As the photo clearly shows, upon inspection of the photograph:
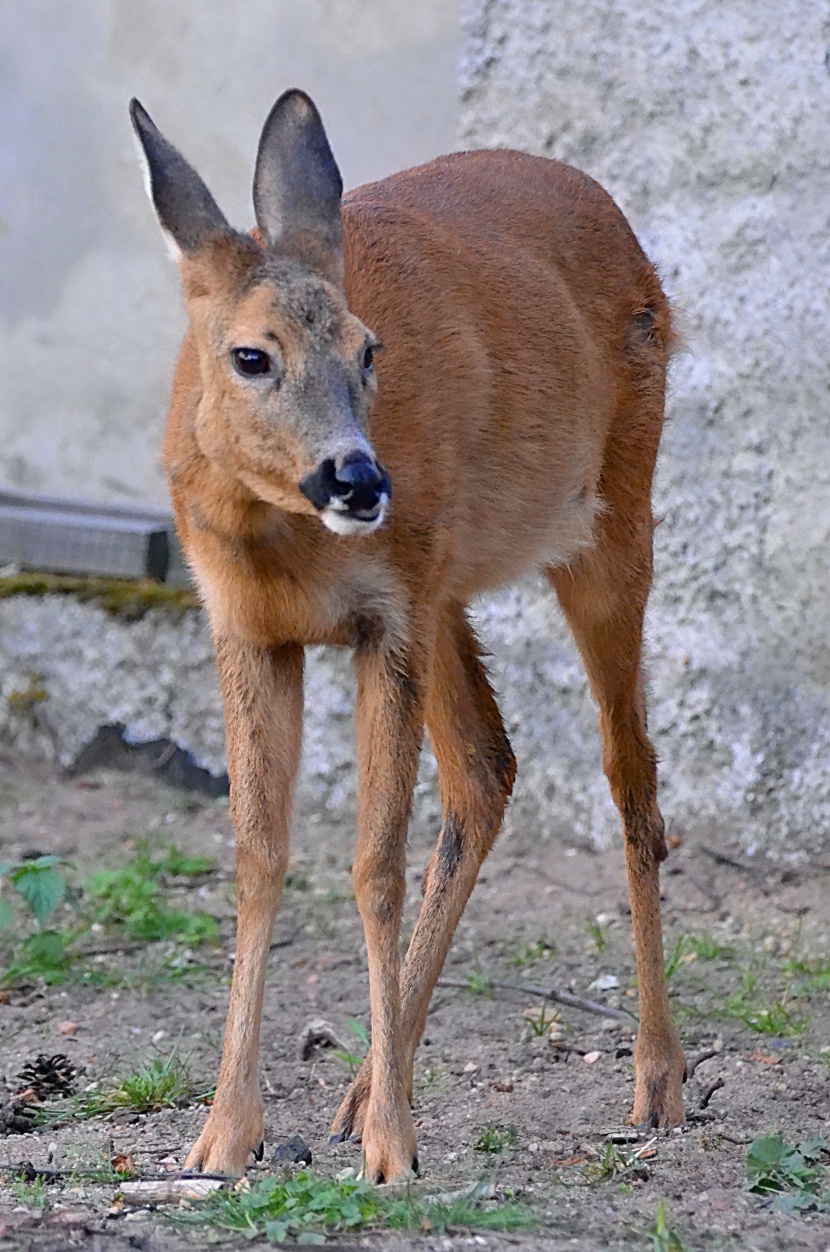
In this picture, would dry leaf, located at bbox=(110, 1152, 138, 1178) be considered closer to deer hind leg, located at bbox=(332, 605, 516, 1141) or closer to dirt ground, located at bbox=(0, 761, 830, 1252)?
dirt ground, located at bbox=(0, 761, 830, 1252)

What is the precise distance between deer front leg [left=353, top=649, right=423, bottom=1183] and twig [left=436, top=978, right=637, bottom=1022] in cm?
127

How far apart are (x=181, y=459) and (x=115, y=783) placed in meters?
3.25

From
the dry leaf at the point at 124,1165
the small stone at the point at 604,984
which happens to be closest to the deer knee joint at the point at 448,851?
the small stone at the point at 604,984

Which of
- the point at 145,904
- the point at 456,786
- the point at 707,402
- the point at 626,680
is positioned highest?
the point at 707,402

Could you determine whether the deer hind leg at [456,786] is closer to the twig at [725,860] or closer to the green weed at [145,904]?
the green weed at [145,904]

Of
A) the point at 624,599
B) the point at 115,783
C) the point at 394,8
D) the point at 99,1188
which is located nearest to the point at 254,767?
the point at 99,1188

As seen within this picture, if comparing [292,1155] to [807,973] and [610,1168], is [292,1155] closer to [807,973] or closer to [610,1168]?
[610,1168]

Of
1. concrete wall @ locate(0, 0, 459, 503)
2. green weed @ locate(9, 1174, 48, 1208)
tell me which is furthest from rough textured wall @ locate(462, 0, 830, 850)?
green weed @ locate(9, 1174, 48, 1208)

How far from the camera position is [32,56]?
6719 mm

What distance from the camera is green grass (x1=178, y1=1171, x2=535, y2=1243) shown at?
2973 millimetres

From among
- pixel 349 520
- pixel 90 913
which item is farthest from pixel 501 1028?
pixel 349 520

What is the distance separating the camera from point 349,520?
3.12m

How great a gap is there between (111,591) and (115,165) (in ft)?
5.37

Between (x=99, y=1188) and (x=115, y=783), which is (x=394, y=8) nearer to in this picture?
(x=115, y=783)
